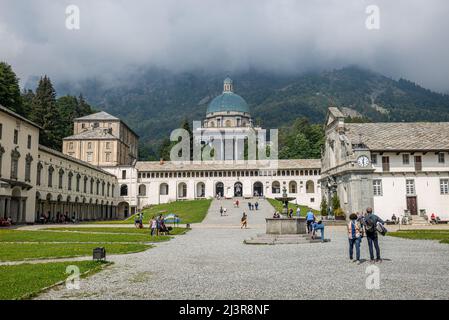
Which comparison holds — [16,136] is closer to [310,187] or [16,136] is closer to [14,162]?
[14,162]

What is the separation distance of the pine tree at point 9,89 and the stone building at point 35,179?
1412 centimetres

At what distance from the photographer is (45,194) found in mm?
53375

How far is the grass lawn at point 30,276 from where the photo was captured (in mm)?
9125

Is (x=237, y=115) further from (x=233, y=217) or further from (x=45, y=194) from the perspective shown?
(x=45, y=194)

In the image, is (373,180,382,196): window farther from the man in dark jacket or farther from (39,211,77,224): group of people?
(39,211,77,224): group of people

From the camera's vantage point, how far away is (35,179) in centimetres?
5028

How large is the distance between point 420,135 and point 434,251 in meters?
34.1

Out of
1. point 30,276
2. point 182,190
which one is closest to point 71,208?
point 182,190

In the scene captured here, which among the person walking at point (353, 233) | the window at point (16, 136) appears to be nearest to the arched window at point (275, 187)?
the window at point (16, 136)

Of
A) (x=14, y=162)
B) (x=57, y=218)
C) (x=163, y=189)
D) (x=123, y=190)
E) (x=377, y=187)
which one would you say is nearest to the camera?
(x=14, y=162)

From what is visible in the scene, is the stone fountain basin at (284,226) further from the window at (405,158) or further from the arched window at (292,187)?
the arched window at (292,187)

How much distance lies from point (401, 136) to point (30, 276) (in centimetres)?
4539

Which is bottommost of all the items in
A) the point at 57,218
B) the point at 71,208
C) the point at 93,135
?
the point at 57,218
